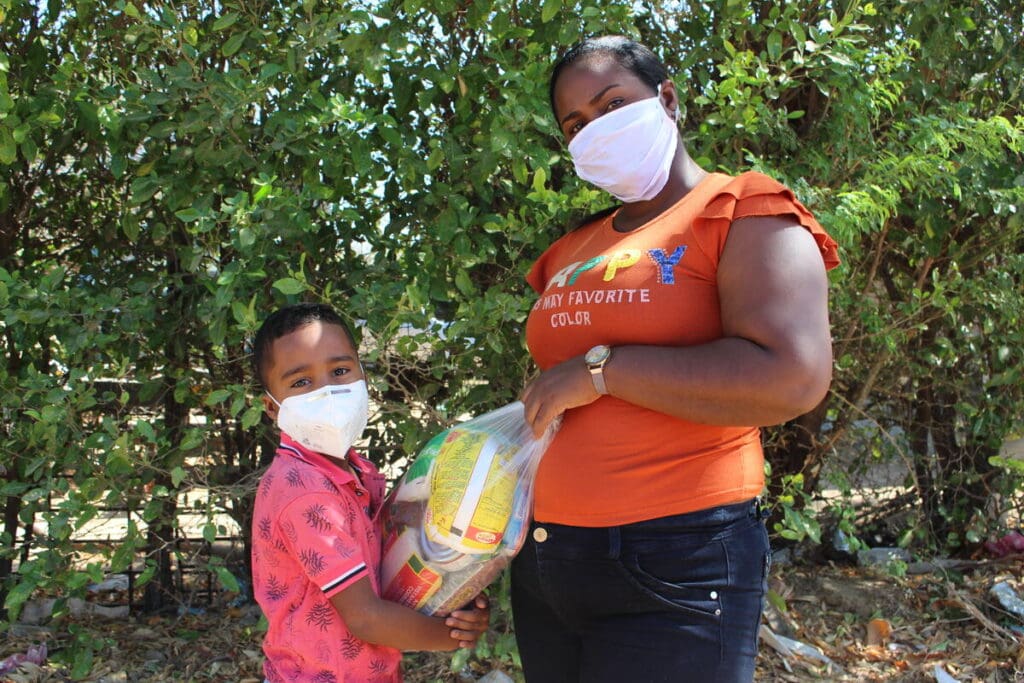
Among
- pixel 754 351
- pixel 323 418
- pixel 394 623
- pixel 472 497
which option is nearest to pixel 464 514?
pixel 472 497

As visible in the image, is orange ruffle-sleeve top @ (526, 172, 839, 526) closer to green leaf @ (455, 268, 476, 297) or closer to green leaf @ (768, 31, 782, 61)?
green leaf @ (455, 268, 476, 297)

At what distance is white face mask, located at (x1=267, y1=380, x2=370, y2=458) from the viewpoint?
1.99 m

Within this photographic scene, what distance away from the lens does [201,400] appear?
3.67 meters

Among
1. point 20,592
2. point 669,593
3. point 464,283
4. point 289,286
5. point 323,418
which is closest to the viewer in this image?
point 669,593

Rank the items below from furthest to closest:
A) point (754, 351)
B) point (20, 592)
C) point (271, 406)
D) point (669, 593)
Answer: point (20, 592) → point (271, 406) → point (669, 593) → point (754, 351)

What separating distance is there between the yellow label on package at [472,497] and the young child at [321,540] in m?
0.17

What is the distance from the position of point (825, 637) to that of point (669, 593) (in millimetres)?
2783

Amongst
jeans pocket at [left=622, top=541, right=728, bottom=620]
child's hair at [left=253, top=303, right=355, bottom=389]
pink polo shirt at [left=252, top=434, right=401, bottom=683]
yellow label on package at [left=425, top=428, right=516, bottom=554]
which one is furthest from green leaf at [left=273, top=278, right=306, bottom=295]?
jeans pocket at [left=622, top=541, right=728, bottom=620]

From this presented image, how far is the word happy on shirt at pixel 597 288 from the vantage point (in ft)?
5.50

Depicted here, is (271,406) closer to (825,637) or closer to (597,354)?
(597,354)

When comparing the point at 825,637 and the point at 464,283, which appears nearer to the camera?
the point at 464,283

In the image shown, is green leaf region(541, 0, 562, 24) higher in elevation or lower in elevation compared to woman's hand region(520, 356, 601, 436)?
higher

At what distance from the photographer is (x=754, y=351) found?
152cm

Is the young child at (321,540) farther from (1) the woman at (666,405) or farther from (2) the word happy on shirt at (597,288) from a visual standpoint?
(2) the word happy on shirt at (597,288)
